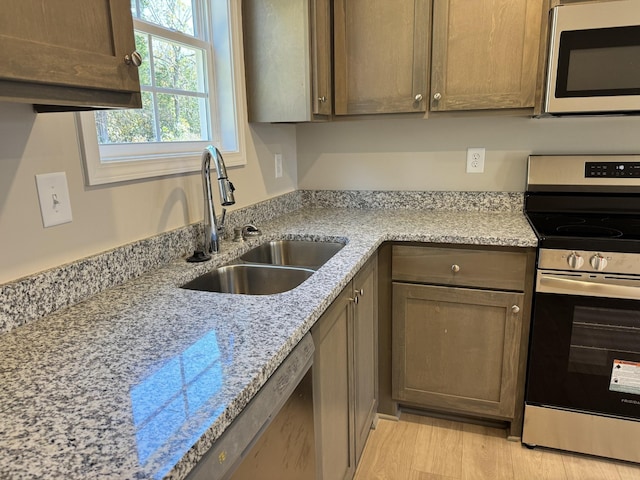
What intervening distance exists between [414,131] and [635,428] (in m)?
1.60

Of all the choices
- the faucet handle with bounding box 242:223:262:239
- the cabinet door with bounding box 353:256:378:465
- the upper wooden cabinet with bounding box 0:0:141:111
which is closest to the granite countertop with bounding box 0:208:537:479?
the cabinet door with bounding box 353:256:378:465

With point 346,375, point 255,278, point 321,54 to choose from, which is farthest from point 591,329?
point 321,54

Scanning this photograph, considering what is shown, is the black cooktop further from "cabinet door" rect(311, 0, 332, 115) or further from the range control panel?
"cabinet door" rect(311, 0, 332, 115)

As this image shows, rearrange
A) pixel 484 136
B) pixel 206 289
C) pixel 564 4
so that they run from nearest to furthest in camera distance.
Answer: pixel 206 289
pixel 564 4
pixel 484 136

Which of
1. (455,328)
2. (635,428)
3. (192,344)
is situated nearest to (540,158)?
(455,328)

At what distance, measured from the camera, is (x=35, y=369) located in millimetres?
840

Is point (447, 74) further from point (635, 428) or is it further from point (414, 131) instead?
point (635, 428)

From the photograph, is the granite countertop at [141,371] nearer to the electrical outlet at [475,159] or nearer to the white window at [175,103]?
the white window at [175,103]

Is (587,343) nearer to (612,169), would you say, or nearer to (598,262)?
(598,262)

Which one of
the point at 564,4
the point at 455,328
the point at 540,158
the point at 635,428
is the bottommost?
the point at 635,428

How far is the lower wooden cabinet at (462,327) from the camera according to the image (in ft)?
5.98

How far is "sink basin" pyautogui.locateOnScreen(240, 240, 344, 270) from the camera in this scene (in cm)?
185

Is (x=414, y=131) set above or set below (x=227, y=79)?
below

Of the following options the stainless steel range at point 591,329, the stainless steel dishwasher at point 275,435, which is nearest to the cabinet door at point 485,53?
the stainless steel range at point 591,329
